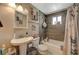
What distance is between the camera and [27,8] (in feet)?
4.96

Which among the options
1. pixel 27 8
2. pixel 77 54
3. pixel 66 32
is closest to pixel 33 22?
pixel 27 8

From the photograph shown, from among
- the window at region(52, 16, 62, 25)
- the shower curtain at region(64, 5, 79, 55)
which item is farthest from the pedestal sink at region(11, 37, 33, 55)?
the shower curtain at region(64, 5, 79, 55)

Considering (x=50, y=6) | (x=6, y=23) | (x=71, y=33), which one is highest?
(x=50, y=6)

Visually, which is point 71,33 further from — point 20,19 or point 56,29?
point 20,19

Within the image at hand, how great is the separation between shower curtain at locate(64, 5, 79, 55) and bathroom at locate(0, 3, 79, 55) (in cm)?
1

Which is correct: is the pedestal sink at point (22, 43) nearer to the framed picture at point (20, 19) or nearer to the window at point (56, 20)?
the framed picture at point (20, 19)

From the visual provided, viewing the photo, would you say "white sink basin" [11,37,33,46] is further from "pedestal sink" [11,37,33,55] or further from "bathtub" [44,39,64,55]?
"bathtub" [44,39,64,55]

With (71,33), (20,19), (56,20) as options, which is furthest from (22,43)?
(71,33)

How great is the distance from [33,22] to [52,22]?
0.84 feet

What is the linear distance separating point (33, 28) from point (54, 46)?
1.20 ft

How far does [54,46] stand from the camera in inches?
59.6

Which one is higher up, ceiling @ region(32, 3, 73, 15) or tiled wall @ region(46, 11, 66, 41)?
ceiling @ region(32, 3, 73, 15)

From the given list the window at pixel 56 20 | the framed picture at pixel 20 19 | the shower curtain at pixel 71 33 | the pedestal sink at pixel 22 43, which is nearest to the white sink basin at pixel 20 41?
the pedestal sink at pixel 22 43

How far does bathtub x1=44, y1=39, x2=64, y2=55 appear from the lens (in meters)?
1.51
